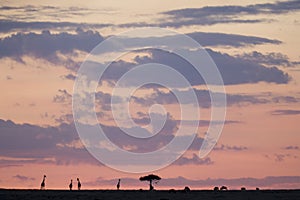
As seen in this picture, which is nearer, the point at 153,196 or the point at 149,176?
the point at 153,196

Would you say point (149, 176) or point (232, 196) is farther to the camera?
point (149, 176)

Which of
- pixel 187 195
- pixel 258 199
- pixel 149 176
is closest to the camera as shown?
pixel 258 199

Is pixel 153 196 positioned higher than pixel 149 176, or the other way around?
pixel 149 176

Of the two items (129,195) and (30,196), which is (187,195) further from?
(30,196)

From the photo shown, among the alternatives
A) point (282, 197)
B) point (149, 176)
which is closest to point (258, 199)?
point (282, 197)

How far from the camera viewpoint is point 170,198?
14362cm

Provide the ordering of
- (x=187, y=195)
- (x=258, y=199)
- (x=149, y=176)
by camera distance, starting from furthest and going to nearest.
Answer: (x=149, y=176)
(x=187, y=195)
(x=258, y=199)

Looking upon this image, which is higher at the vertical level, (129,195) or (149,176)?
(149,176)

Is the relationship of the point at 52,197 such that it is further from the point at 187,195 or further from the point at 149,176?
the point at 149,176

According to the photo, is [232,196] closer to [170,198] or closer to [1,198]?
[170,198]

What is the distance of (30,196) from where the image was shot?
5866 inches

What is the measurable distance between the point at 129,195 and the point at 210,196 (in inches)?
403

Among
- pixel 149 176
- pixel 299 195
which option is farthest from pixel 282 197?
pixel 149 176

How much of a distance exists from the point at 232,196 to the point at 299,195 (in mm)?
8622
